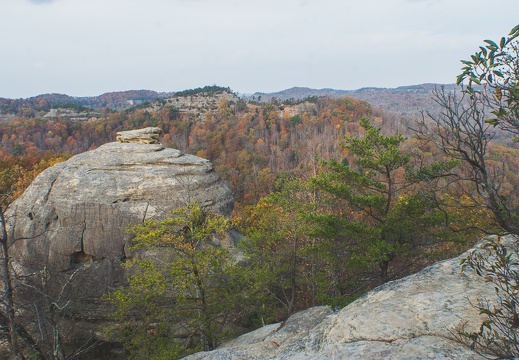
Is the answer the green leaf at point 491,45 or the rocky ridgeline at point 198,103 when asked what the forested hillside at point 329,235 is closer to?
the green leaf at point 491,45

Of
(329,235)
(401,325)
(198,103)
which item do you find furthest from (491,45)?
(198,103)

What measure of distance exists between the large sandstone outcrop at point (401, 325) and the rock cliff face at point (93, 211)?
10295mm

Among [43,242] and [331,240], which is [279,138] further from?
[331,240]

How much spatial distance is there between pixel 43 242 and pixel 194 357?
12304 mm

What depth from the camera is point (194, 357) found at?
19.7 ft

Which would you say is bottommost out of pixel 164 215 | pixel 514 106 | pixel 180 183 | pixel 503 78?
pixel 164 215

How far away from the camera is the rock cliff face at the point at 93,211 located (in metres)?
15.2

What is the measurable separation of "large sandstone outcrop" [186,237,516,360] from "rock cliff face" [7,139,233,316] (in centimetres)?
1030

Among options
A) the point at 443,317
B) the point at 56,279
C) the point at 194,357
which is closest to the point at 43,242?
the point at 56,279

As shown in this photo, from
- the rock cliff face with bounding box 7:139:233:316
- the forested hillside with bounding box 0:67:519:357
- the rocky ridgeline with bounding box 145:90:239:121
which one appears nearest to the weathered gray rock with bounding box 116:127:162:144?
the rock cliff face with bounding box 7:139:233:316

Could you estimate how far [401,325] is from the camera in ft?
14.5

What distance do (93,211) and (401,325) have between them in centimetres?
1402

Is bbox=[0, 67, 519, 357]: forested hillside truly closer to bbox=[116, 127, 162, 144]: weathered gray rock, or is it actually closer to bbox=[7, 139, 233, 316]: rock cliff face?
bbox=[7, 139, 233, 316]: rock cliff face

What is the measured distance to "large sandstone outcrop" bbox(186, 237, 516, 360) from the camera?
3.96m
